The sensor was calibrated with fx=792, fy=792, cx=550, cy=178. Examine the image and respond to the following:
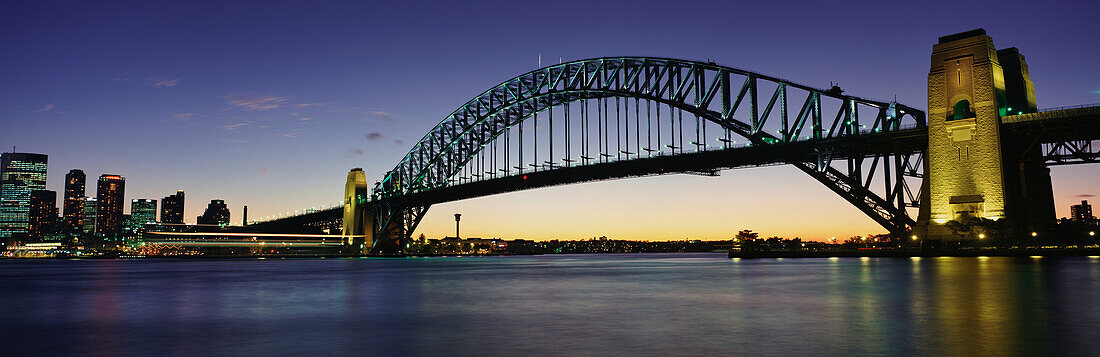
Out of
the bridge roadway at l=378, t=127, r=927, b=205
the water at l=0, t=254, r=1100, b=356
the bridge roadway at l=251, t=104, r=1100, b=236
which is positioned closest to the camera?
the water at l=0, t=254, r=1100, b=356

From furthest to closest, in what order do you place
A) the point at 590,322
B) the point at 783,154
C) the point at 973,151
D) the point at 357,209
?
the point at 357,209, the point at 783,154, the point at 973,151, the point at 590,322

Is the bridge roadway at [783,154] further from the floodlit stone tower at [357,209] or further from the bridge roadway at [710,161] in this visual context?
the floodlit stone tower at [357,209]

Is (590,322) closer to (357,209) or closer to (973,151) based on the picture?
(973,151)

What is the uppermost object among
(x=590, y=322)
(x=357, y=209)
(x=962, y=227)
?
(x=357, y=209)

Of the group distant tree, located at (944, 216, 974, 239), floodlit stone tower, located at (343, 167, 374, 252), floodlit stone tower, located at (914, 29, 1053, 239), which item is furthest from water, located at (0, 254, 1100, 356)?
floodlit stone tower, located at (343, 167, 374, 252)

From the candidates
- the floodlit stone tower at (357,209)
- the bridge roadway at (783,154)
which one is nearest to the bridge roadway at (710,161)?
the bridge roadway at (783,154)

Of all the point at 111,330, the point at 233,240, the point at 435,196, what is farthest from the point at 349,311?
the point at 233,240

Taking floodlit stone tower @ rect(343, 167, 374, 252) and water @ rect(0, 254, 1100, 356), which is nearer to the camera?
water @ rect(0, 254, 1100, 356)

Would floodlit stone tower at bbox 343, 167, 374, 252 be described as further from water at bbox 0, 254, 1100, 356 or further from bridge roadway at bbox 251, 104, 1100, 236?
water at bbox 0, 254, 1100, 356

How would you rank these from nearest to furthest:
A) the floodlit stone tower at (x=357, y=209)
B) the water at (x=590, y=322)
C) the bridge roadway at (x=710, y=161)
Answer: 1. the water at (x=590, y=322)
2. the bridge roadway at (x=710, y=161)
3. the floodlit stone tower at (x=357, y=209)

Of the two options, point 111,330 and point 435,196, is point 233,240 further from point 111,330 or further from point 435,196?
point 111,330

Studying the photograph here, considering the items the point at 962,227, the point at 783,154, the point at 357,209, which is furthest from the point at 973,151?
the point at 357,209
